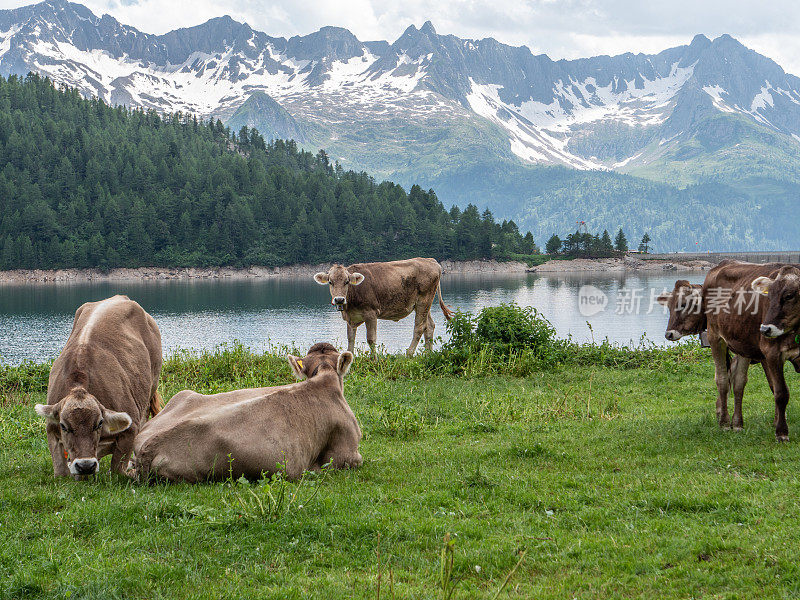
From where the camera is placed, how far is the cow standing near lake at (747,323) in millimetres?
9062

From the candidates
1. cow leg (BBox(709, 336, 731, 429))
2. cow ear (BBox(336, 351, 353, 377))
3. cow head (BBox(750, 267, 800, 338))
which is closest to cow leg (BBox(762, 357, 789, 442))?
cow head (BBox(750, 267, 800, 338))

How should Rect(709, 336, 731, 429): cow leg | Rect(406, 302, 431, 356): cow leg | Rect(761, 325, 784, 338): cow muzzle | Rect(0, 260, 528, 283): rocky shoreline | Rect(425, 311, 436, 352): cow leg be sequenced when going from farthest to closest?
Rect(0, 260, 528, 283): rocky shoreline < Rect(406, 302, 431, 356): cow leg < Rect(425, 311, 436, 352): cow leg < Rect(709, 336, 731, 429): cow leg < Rect(761, 325, 784, 338): cow muzzle

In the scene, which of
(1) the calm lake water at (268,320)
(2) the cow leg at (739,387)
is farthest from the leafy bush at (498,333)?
(2) the cow leg at (739,387)

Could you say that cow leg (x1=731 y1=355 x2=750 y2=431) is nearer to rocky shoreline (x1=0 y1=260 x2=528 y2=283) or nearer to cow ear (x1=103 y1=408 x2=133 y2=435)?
cow ear (x1=103 y1=408 x2=133 y2=435)

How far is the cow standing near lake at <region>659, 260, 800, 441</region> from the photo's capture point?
906 centimetres

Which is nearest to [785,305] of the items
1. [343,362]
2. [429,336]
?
[343,362]

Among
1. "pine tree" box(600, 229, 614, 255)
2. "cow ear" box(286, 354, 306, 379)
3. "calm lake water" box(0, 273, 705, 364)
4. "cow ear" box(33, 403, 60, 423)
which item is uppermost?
"pine tree" box(600, 229, 614, 255)

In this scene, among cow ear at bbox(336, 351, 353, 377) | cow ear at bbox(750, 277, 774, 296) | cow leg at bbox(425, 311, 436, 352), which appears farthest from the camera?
cow leg at bbox(425, 311, 436, 352)

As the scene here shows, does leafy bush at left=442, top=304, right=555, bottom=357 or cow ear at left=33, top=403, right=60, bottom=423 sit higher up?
cow ear at left=33, top=403, right=60, bottom=423

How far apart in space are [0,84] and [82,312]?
647ft

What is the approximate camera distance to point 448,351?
18.6 meters

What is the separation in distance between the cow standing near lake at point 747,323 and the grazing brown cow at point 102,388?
7.98 metres

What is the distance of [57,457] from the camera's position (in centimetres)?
810

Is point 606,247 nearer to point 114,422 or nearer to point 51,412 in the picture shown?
point 114,422
